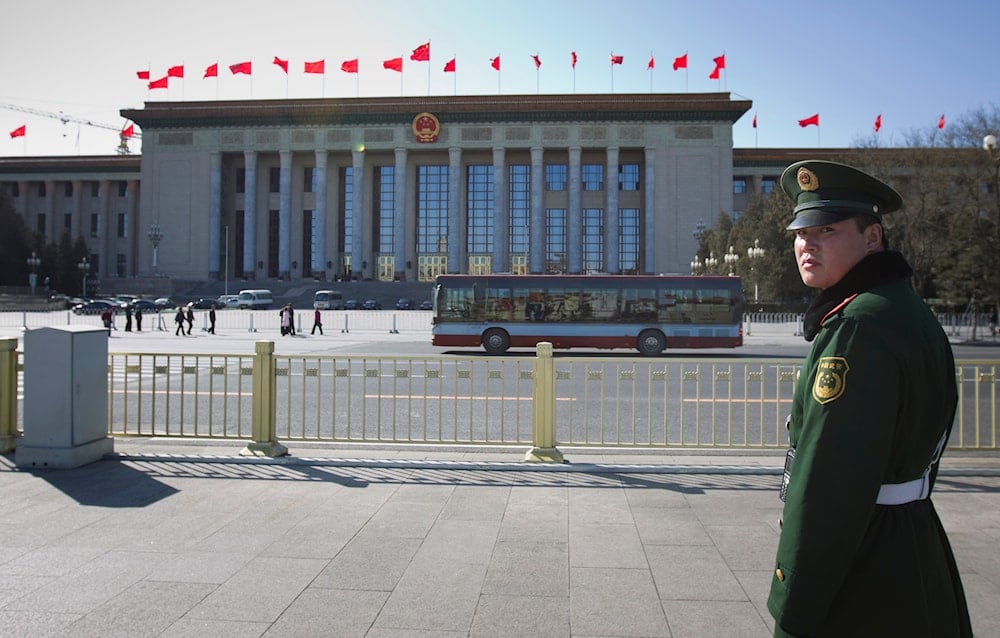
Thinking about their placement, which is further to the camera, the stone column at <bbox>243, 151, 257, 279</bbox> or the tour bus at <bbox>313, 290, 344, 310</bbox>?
the stone column at <bbox>243, 151, 257, 279</bbox>

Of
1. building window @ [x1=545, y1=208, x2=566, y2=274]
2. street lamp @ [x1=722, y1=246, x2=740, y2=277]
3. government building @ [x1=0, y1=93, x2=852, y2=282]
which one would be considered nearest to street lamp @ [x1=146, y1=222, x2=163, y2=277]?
government building @ [x1=0, y1=93, x2=852, y2=282]

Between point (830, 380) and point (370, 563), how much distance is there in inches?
131

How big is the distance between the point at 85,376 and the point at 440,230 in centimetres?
6635

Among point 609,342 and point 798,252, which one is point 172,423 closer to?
point 798,252

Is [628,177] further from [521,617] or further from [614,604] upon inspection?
[521,617]

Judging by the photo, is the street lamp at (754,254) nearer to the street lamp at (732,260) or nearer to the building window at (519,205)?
the street lamp at (732,260)

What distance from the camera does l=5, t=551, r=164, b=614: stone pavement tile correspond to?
3.82 m

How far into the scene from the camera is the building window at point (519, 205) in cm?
7169

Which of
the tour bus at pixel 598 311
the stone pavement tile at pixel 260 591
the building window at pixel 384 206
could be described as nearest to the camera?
the stone pavement tile at pixel 260 591

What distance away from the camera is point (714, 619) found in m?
3.71

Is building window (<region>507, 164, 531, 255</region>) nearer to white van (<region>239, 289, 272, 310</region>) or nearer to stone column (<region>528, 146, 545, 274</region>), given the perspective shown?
stone column (<region>528, 146, 545, 274</region>)

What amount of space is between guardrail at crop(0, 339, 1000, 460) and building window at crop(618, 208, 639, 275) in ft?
176

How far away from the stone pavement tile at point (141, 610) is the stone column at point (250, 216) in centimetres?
7099

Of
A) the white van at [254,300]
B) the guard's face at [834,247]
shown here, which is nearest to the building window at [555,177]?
the white van at [254,300]
